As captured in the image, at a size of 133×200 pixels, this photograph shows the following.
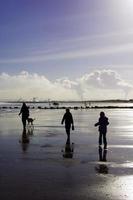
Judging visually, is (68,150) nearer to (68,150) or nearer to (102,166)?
(68,150)

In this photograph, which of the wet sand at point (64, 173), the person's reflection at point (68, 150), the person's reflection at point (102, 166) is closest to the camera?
the wet sand at point (64, 173)

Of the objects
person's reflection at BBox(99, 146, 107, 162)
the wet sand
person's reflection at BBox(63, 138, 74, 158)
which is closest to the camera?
the wet sand

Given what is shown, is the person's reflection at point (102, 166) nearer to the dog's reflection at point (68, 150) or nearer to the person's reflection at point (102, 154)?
the person's reflection at point (102, 154)

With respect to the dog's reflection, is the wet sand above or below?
below

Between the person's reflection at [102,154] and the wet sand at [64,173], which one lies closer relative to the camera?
the wet sand at [64,173]

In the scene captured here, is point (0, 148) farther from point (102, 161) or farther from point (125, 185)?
point (125, 185)

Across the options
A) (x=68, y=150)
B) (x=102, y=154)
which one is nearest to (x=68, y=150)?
(x=68, y=150)

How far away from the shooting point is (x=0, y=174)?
43.4ft

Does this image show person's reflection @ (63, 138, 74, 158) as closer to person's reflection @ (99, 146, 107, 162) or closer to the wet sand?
the wet sand

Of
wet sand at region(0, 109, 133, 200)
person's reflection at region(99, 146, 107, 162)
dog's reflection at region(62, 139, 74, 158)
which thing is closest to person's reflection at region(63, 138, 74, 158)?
dog's reflection at region(62, 139, 74, 158)

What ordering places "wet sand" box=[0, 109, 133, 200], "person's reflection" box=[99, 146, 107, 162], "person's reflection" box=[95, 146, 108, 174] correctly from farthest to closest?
"person's reflection" box=[99, 146, 107, 162] < "person's reflection" box=[95, 146, 108, 174] < "wet sand" box=[0, 109, 133, 200]

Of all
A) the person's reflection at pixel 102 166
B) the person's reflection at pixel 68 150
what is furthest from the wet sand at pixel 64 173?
the person's reflection at pixel 68 150

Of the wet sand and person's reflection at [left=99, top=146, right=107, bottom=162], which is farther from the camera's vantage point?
person's reflection at [left=99, top=146, right=107, bottom=162]

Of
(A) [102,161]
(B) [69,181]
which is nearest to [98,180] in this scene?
(B) [69,181]
